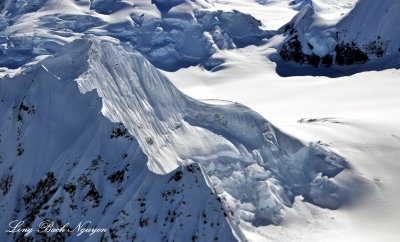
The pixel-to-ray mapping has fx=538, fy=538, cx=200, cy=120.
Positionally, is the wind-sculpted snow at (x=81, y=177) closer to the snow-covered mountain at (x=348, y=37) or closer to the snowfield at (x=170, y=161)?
the snowfield at (x=170, y=161)

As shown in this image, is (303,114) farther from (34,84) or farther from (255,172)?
(34,84)

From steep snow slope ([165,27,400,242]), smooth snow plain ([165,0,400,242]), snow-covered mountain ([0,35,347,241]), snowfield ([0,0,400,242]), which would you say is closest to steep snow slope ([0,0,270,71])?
smooth snow plain ([165,0,400,242])

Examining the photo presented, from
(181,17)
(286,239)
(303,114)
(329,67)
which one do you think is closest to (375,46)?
(329,67)

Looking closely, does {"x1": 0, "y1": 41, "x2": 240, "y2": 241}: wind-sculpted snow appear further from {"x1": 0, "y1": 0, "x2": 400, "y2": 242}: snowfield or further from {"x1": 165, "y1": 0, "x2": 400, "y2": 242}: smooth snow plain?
{"x1": 165, "y1": 0, "x2": 400, "y2": 242}: smooth snow plain

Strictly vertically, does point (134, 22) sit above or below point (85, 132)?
below

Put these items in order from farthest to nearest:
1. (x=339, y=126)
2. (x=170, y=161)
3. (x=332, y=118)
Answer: (x=332, y=118), (x=339, y=126), (x=170, y=161)

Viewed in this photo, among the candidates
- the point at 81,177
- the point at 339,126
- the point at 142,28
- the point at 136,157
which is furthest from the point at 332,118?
the point at 142,28

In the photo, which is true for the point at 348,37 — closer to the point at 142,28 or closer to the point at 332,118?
the point at 332,118
